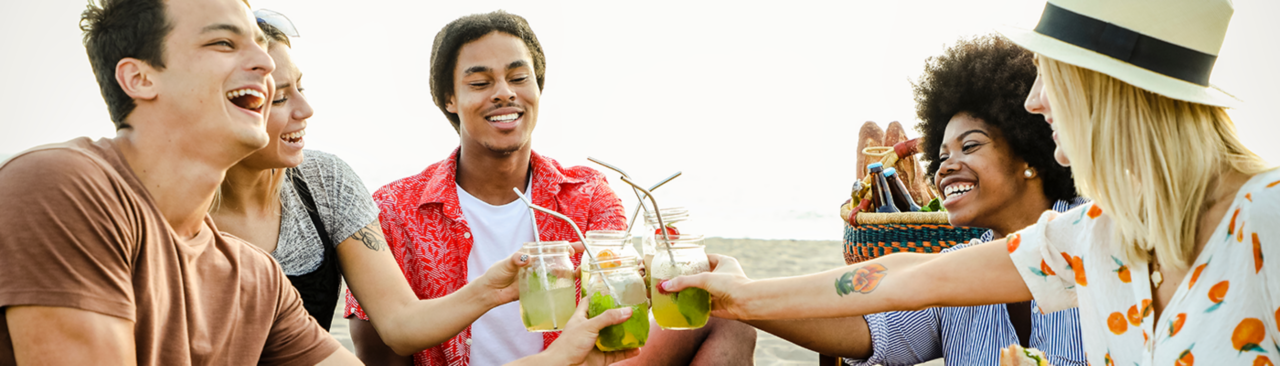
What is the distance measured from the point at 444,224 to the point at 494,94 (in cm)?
71

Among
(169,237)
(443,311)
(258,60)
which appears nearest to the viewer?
(169,237)

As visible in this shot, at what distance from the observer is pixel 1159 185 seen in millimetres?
1748

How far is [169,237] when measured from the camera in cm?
201

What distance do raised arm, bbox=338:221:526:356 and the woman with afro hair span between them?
3.98 feet

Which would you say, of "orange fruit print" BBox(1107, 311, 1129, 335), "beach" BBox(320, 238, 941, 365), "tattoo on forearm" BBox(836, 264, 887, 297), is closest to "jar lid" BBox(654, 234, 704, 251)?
"tattoo on forearm" BBox(836, 264, 887, 297)

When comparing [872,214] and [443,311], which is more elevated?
[872,214]

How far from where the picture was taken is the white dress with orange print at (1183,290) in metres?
1.64

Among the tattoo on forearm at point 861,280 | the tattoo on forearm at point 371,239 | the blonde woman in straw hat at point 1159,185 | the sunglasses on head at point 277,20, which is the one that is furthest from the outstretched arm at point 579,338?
the sunglasses on head at point 277,20

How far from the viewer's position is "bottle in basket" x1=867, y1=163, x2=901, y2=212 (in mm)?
4059

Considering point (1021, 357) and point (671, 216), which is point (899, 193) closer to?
point (1021, 357)

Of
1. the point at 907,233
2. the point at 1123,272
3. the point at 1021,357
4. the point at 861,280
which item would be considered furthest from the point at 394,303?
the point at 1123,272

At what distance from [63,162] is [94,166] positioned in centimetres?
6

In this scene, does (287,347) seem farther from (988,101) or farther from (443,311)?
(988,101)

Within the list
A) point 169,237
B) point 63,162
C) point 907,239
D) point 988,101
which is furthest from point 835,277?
point 63,162
